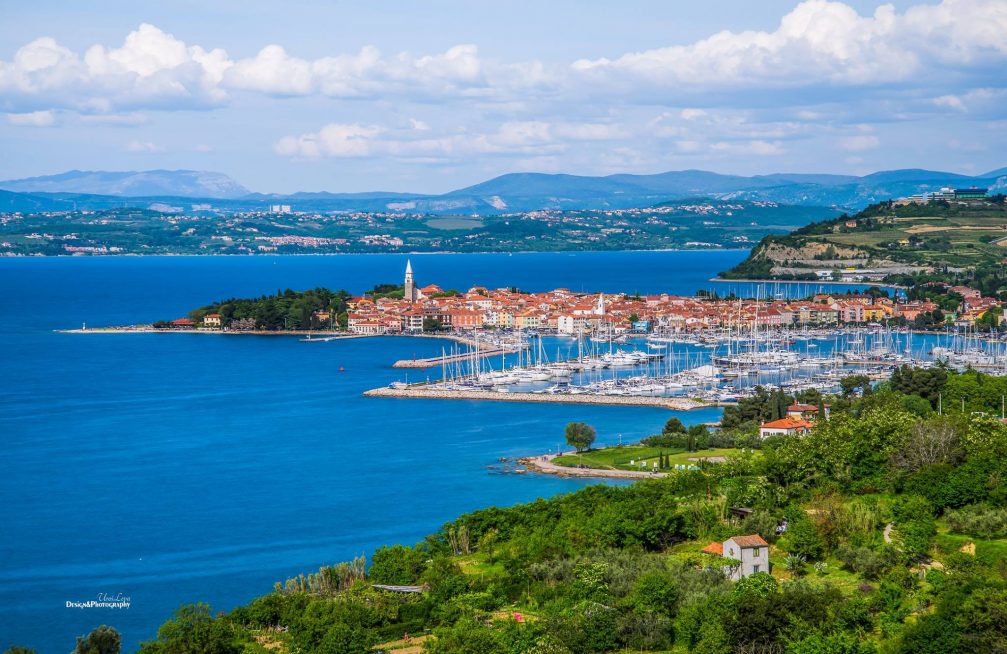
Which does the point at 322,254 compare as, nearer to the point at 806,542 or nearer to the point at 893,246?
the point at 893,246

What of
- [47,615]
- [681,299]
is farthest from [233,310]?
[47,615]

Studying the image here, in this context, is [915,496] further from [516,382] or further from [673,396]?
[516,382]

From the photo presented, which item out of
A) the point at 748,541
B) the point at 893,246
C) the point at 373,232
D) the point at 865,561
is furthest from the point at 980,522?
the point at 373,232

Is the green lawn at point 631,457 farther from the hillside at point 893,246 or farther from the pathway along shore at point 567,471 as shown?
the hillside at point 893,246

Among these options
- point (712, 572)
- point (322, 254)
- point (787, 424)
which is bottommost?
point (322, 254)

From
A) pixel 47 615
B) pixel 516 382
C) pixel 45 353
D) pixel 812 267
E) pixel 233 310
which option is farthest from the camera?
pixel 812 267

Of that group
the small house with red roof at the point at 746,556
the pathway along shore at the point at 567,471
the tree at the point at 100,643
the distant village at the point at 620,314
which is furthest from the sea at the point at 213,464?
the small house with red roof at the point at 746,556

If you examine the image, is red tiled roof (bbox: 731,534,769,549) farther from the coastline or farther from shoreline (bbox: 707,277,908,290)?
shoreline (bbox: 707,277,908,290)
